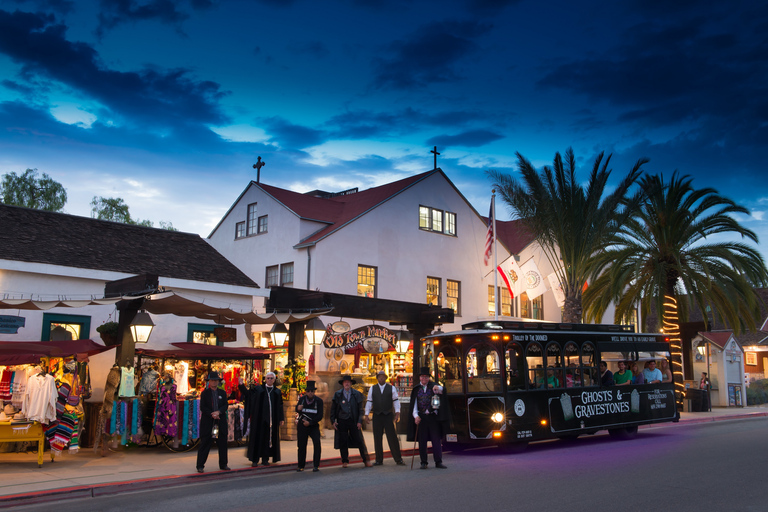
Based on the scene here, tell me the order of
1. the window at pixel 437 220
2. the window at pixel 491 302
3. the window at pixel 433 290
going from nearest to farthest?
1. the window at pixel 433 290
2. the window at pixel 437 220
3. the window at pixel 491 302

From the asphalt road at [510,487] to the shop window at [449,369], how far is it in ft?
5.07

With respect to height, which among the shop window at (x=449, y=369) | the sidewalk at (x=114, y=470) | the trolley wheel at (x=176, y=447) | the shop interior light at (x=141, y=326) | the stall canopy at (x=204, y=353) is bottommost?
the sidewalk at (x=114, y=470)

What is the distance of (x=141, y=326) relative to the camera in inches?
537

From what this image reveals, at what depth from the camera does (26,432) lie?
12.3 metres

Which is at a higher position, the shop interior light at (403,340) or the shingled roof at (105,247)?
the shingled roof at (105,247)

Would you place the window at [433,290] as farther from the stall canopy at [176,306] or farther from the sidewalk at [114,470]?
the sidewalk at [114,470]

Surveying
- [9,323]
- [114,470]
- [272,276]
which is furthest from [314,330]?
[272,276]

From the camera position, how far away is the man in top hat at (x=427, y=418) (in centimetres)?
1250

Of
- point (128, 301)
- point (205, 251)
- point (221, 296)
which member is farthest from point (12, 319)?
point (205, 251)

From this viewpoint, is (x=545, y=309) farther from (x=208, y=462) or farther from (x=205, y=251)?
(x=208, y=462)

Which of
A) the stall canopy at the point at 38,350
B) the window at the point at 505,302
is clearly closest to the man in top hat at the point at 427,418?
the stall canopy at the point at 38,350

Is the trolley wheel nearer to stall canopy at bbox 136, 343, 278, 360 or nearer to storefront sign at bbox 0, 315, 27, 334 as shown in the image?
stall canopy at bbox 136, 343, 278, 360

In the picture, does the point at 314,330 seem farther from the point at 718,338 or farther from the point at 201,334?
the point at 718,338

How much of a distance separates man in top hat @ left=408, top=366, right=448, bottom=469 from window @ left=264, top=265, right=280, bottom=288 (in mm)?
16003
